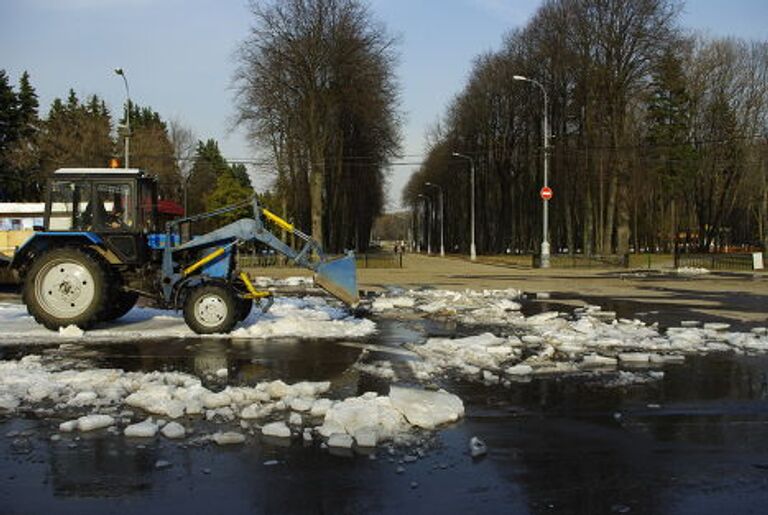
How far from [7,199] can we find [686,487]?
6811 centimetres

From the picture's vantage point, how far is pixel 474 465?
5754 millimetres

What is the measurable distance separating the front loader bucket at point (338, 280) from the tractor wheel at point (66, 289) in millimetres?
3644

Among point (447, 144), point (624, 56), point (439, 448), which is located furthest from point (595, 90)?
point (439, 448)

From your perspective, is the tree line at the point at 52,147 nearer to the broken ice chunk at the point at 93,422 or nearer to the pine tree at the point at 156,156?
the pine tree at the point at 156,156

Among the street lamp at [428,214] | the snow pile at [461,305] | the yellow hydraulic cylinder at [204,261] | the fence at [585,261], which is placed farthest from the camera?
the street lamp at [428,214]

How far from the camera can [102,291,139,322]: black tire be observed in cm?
1382

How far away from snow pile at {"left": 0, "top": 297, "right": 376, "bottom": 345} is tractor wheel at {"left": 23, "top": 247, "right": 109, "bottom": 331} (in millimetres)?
257

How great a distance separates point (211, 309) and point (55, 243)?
9.95 ft

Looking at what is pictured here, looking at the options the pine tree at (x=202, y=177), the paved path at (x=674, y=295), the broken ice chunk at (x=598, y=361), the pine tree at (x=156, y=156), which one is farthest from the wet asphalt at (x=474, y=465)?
the pine tree at (x=202, y=177)

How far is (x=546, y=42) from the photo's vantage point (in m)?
56.7

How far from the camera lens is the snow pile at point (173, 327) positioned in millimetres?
12469

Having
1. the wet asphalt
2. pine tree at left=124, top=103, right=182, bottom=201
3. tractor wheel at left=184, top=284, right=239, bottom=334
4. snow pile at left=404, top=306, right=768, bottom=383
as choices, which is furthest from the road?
pine tree at left=124, top=103, right=182, bottom=201

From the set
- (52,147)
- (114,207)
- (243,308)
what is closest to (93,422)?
(243,308)

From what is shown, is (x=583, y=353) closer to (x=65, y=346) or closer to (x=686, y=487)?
(x=686, y=487)
